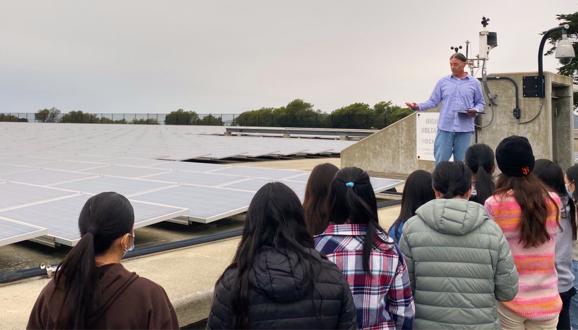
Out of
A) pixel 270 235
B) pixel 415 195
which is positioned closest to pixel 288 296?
pixel 270 235

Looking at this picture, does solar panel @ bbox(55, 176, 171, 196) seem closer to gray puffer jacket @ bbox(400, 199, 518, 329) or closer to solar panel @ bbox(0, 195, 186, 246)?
solar panel @ bbox(0, 195, 186, 246)

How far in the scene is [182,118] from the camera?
57.2 meters

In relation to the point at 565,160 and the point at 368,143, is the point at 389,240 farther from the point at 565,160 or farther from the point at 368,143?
the point at 368,143

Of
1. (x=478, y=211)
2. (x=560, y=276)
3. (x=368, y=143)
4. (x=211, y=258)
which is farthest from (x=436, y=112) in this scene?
(x=478, y=211)

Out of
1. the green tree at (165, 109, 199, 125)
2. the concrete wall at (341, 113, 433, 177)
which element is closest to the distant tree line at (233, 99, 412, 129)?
the green tree at (165, 109, 199, 125)

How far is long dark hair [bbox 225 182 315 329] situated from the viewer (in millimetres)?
2340

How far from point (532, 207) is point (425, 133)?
8336mm

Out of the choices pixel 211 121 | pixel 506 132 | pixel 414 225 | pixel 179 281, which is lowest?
pixel 179 281

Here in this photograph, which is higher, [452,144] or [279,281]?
[452,144]

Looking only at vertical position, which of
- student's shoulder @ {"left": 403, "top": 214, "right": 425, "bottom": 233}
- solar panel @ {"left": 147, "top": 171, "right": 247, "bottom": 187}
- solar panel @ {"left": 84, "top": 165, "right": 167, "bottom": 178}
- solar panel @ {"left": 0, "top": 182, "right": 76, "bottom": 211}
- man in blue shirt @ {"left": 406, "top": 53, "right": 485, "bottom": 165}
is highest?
man in blue shirt @ {"left": 406, "top": 53, "right": 485, "bottom": 165}

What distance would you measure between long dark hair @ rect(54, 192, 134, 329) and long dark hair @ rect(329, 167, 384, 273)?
1.03 metres

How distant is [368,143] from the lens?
12.8m

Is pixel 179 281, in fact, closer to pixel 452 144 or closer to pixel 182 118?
pixel 452 144

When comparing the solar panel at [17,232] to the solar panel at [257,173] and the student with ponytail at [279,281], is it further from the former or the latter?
the solar panel at [257,173]
